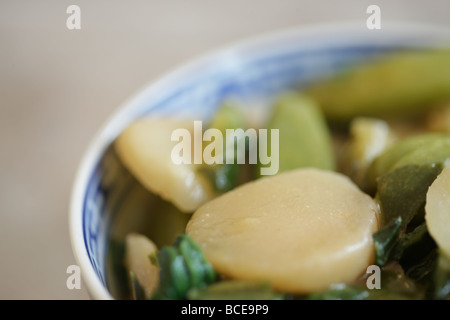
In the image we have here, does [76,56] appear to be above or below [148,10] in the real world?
below

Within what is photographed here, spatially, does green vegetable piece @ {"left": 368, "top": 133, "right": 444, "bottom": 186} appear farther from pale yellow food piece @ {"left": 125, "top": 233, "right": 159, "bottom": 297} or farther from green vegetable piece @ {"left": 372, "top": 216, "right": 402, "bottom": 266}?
pale yellow food piece @ {"left": 125, "top": 233, "right": 159, "bottom": 297}

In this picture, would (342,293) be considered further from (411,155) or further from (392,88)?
(392,88)

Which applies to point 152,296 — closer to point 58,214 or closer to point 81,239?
point 81,239

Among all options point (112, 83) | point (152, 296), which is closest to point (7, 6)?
point (112, 83)

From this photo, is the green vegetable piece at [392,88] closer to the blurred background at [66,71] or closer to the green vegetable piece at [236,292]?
the blurred background at [66,71]

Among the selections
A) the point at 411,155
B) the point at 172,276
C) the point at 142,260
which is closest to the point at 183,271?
the point at 172,276

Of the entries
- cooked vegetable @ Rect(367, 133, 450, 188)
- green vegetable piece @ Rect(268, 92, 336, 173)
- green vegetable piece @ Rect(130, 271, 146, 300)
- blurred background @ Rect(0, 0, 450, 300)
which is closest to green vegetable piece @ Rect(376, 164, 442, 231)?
cooked vegetable @ Rect(367, 133, 450, 188)
